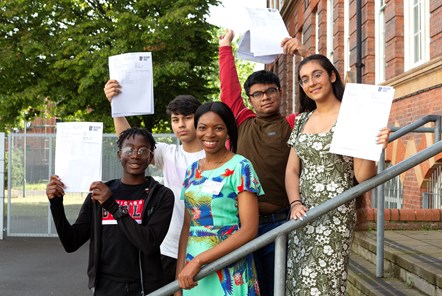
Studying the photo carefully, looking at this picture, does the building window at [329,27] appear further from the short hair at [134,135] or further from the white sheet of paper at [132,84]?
the short hair at [134,135]

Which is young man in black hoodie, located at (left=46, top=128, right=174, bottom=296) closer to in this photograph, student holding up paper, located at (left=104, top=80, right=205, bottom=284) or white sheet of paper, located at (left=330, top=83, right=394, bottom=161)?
student holding up paper, located at (left=104, top=80, right=205, bottom=284)

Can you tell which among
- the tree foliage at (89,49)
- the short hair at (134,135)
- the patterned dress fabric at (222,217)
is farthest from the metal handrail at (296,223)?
the tree foliage at (89,49)

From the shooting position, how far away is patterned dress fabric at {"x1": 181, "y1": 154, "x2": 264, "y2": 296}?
288cm

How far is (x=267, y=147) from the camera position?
11.1ft

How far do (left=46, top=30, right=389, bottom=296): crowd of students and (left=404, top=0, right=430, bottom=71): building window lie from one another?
24.8ft

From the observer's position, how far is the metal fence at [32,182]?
13.8 metres

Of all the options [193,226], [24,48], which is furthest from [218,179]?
[24,48]

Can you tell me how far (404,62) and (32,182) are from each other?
7.91 metres

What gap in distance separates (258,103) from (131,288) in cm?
117

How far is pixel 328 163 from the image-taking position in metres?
2.91

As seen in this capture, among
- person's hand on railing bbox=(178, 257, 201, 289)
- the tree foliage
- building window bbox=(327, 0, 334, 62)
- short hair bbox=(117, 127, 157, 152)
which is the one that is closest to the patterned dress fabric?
person's hand on railing bbox=(178, 257, 201, 289)

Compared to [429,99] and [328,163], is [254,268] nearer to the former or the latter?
[328,163]

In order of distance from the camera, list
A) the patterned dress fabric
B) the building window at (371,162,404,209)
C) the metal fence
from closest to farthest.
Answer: the patterned dress fabric, the building window at (371,162,404,209), the metal fence

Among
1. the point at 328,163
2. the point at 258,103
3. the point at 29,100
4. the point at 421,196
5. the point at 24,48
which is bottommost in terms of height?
the point at 421,196
